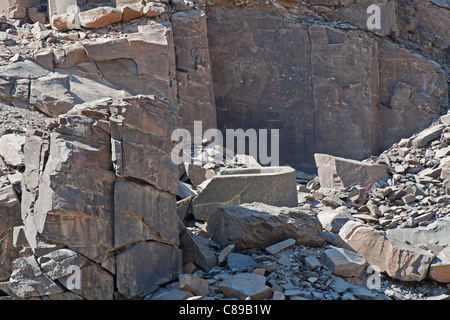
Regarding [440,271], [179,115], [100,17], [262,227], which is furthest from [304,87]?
[440,271]

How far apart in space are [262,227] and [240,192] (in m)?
1.17

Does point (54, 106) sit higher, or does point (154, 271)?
point (54, 106)

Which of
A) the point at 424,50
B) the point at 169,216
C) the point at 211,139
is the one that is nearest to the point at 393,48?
the point at 424,50

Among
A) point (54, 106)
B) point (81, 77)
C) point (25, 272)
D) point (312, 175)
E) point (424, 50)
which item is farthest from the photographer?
point (424, 50)

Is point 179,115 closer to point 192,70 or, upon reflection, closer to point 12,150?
point 192,70

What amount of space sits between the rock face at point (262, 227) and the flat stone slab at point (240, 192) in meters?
0.84

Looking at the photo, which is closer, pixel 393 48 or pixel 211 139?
pixel 211 139

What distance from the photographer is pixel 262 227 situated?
6504 mm

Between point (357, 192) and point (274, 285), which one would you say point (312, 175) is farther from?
point (274, 285)

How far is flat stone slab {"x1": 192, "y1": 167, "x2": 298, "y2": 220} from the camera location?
7574 millimetres

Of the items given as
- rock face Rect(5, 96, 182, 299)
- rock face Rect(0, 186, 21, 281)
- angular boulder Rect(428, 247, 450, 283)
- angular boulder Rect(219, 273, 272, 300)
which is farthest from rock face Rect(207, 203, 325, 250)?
rock face Rect(0, 186, 21, 281)

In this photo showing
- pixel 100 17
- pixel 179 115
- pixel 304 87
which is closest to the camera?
pixel 179 115

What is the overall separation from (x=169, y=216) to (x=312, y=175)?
218 inches

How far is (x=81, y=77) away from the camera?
34.4 feet
